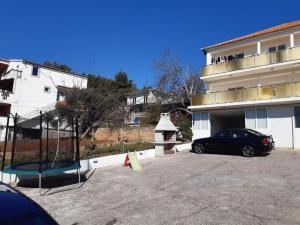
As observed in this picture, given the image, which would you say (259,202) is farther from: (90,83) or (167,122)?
(90,83)

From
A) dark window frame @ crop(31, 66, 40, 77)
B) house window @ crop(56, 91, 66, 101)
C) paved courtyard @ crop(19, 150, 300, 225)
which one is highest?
dark window frame @ crop(31, 66, 40, 77)

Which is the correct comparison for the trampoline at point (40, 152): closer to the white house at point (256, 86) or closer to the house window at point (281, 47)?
the white house at point (256, 86)

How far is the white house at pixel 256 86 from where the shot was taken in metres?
20.3

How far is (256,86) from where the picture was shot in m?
22.9

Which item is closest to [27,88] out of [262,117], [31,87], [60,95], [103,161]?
[31,87]

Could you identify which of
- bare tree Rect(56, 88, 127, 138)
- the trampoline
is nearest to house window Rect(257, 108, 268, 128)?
the trampoline

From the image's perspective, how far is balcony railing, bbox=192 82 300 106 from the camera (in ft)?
65.5

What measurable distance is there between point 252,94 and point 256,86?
1.58m

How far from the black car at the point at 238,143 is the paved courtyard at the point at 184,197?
2.99 metres

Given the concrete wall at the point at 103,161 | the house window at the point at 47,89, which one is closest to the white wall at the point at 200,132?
the concrete wall at the point at 103,161

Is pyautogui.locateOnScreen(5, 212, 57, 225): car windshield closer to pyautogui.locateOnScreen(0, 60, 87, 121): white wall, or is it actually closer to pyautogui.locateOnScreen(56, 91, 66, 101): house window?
pyautogui.locateOnScreen(0, 60, 87, 121): white wall

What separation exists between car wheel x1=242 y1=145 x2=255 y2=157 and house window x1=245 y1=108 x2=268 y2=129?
18.5 ft

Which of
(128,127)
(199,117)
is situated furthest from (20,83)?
(199,117)

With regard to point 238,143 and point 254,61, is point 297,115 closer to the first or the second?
point 254,61
